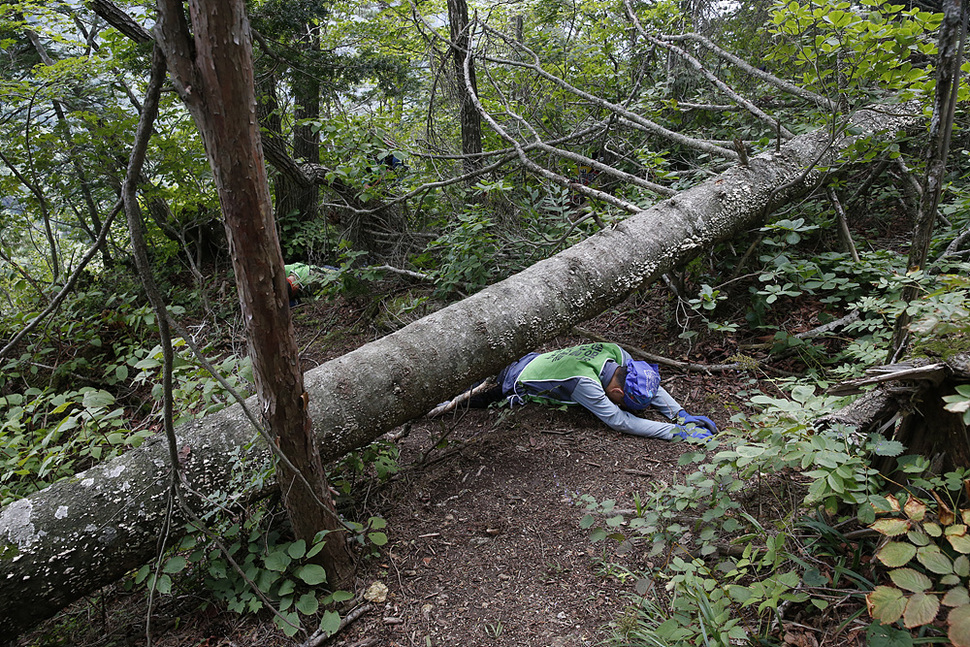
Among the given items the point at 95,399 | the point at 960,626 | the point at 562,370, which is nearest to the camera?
the point at 960,626

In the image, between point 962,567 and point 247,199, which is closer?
point 962,567

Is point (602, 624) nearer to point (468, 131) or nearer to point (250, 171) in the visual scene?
point (250, 171)

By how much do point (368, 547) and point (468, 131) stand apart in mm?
4363

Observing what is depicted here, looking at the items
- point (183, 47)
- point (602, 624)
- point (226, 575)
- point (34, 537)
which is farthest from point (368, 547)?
point (183, 47)

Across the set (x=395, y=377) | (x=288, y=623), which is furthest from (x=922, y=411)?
(x=288, y=623)

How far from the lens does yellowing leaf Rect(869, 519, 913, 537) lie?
124 centimetres

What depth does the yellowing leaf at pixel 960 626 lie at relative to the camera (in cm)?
104

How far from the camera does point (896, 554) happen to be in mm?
1220

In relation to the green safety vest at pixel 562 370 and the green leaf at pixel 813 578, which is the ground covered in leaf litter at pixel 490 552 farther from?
the green leaf at pixel 813 578

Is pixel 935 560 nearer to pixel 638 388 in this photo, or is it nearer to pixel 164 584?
pixel 638 388

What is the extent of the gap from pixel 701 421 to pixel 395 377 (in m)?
1.96

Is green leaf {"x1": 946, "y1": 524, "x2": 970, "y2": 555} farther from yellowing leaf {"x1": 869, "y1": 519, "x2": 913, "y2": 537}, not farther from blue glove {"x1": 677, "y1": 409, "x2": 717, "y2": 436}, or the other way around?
blue glove {"x1": 677, "y1": 409, "x2": 717, "y2": 436}

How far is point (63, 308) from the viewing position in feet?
20.4

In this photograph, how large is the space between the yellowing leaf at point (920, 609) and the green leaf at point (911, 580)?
17 millimetres
